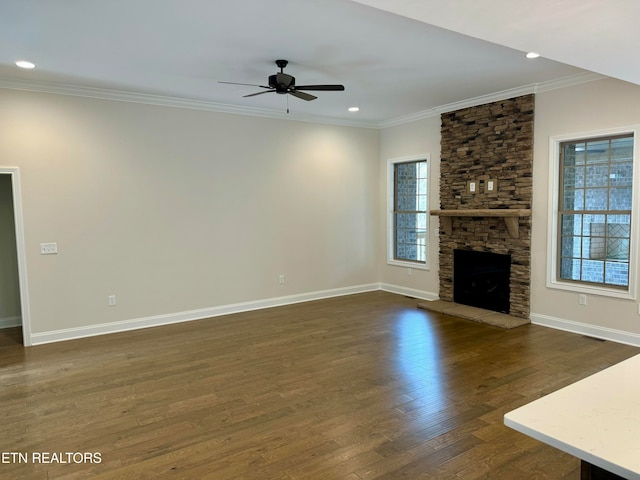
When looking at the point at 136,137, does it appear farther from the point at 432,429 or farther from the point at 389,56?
the point at 432,429

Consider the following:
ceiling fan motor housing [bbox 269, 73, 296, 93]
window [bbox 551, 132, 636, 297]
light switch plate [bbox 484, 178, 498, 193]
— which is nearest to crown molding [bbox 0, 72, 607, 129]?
window [bbox 551, 132, 636, 297]

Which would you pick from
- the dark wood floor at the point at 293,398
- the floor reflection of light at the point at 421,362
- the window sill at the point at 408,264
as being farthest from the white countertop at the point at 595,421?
the window sill at the point at 408,264

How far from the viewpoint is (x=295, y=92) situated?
167 inches

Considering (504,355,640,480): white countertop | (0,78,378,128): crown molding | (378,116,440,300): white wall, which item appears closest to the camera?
(504,355,640,480): white countertop

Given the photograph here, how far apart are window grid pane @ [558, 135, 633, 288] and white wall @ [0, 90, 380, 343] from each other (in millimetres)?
3213

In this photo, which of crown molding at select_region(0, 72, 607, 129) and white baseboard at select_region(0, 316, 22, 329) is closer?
crown molding at select_region(0, 72, 607, 129)

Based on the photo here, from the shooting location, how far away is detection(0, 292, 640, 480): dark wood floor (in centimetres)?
247

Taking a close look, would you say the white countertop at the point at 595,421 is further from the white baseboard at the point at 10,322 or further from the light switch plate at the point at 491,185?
the white baseboard at the point at 10,322

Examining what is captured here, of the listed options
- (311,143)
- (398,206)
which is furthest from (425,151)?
(311,143)

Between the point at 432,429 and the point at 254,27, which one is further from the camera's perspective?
the point at 254,27

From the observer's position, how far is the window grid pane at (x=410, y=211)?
6.86 meters

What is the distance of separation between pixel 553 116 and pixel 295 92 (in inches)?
123

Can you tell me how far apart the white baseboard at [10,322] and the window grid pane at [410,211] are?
5768 mm

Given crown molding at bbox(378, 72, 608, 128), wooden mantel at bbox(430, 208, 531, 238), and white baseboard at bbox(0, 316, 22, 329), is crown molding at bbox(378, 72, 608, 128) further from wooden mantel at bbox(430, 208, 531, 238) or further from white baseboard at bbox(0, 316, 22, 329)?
white baseboard at bbox(0, 316, 22, 329)
